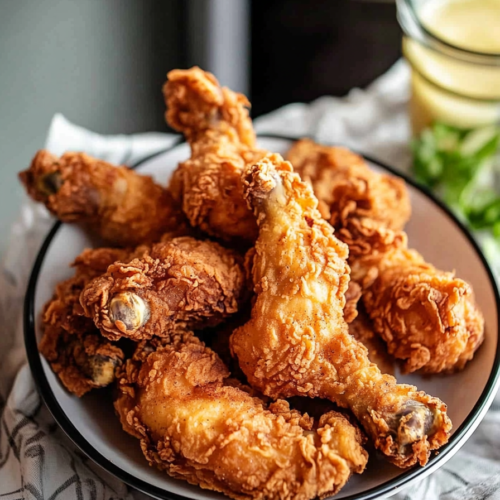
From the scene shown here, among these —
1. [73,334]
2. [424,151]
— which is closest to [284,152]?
[424,151]

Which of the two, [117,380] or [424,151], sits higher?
[424,151]

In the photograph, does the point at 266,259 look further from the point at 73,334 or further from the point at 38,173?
the point at 38,173

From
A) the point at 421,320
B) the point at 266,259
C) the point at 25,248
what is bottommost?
the point at 25,248

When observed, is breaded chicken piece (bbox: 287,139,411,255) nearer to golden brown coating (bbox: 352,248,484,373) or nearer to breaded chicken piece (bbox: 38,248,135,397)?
golden brown coating (bbox: 352,248,484,373)

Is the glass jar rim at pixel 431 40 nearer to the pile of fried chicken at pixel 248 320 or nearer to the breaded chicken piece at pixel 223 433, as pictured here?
the pile of fried chicken at pixel 248 320

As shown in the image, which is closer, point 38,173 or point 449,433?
point 449,433

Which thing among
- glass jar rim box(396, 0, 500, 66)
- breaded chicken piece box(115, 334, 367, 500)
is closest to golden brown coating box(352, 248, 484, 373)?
breaded chicken piece box(115, 334, 367, 500)

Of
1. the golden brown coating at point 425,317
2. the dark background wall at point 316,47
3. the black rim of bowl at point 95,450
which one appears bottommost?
the black rim of bowl at point 95,450

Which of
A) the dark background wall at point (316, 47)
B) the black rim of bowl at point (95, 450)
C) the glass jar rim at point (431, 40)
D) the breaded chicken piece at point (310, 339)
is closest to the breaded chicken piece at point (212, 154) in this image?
the breaded chicken piece at point (310, 339)
